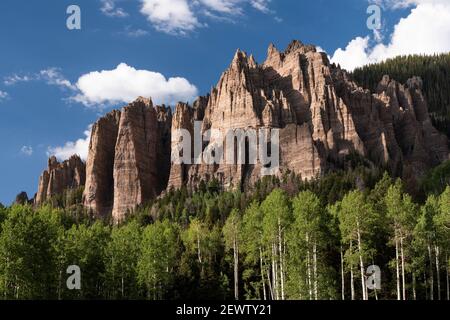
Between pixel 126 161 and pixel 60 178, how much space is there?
35865 mm

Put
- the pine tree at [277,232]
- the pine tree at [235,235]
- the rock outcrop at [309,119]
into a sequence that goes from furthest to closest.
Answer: the rock outcrop at [309,119] → the pine tree at [235,235] → the pine tree at [277,232]

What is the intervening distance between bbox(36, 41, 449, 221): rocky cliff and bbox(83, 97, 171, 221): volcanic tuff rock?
0.91ft

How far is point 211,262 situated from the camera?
7375 cm

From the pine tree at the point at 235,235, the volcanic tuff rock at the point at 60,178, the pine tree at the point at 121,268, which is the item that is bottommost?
the pine tree at the point at 121,268

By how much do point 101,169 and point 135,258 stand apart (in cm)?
11670

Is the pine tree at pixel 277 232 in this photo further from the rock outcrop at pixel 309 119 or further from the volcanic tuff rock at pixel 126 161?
the volcanic tuff rock at pixel 126 161

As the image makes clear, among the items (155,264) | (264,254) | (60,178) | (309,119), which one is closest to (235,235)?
(155,264)

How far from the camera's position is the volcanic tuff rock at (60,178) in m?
192

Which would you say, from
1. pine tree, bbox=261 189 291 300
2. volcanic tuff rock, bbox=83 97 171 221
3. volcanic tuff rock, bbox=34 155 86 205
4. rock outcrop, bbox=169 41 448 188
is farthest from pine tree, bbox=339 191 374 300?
volcanic tuff rock, bbox=34 155 86 205

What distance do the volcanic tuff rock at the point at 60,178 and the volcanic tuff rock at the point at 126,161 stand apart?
18764 mm

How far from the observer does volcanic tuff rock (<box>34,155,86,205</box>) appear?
192 m

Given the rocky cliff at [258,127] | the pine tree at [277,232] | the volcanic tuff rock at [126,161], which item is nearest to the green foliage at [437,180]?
the rocky cliff at [258,127]

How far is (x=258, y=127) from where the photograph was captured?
165750 millimetres
